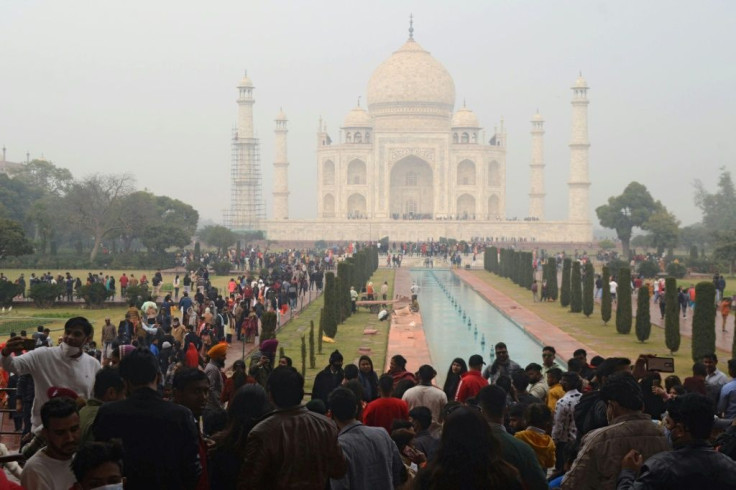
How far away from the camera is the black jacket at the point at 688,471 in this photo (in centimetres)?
326

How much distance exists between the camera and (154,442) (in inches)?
141

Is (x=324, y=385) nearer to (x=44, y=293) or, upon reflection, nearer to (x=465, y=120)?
(x=44, y=293)

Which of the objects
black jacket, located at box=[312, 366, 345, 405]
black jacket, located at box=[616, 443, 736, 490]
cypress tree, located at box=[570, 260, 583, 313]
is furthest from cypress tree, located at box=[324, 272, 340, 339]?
black jacket, located at box=[616, 443, 736, 490]

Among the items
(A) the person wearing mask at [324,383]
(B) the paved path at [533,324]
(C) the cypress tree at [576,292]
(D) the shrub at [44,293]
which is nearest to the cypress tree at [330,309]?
(B) the paved path at [533,324]

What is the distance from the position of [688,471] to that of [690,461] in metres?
0.04

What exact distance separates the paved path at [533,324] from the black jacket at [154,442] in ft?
34.1

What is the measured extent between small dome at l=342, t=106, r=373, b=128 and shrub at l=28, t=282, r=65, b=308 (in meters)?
33.6

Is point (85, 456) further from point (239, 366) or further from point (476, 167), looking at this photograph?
point (476, 167)

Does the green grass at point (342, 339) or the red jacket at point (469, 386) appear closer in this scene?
the red jacket at point (469, 386)

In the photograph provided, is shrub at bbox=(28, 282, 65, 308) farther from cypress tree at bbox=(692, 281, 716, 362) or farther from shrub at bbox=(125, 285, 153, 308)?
cypress tree at bbox=(692, 281, 716, 362)

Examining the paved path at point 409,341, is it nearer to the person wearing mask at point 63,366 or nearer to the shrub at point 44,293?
the shrub at point 44,293

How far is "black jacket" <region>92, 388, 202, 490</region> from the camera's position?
3.58m

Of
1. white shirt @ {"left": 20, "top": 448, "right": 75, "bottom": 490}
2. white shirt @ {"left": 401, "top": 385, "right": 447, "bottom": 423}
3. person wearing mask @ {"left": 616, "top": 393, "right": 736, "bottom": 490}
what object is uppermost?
person wearing mask @ {"left": 616, "top": 393, "right": 736, "bottom": 490}

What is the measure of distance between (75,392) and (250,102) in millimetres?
45552
